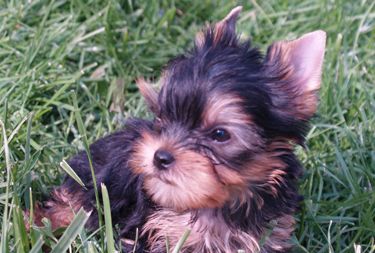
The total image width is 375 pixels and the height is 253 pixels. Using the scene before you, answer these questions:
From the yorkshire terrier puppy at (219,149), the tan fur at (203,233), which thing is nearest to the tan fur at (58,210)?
the yorkshire terrier puppy at (219,149)

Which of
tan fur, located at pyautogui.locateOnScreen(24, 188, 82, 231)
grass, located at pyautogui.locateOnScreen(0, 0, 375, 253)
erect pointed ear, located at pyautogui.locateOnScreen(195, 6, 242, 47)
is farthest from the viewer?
grass, located at pyautogui.locateOnScreen(0, 0, 375, 253)

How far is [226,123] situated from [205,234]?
0.85 metres

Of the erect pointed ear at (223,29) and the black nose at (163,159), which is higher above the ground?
the erect pointed ear at (223,29)

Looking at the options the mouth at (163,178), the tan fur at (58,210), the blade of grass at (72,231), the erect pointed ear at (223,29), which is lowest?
the tan fur at (58,210)

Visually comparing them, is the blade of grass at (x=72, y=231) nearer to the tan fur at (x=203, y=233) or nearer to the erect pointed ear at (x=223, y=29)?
the tan fur at (x=203, y=233)

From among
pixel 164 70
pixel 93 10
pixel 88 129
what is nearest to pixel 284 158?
pixel 164 70

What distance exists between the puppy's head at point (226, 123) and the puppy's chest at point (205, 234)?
0.23 meters

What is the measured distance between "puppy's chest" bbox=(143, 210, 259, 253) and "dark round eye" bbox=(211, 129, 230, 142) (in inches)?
22.9

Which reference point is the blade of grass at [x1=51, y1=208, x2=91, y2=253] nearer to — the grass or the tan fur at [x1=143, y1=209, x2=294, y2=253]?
the grass

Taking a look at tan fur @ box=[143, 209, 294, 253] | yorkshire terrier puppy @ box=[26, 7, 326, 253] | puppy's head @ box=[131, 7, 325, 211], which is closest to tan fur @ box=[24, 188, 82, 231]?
yorkshire terrier puppy @ box=[26, 7, 326, 253]

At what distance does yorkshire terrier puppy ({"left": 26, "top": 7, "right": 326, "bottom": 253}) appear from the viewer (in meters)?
2.45

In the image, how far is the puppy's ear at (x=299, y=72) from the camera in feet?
8.86

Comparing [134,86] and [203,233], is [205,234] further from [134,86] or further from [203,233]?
[134,86]

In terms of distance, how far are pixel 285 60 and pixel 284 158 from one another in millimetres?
712
